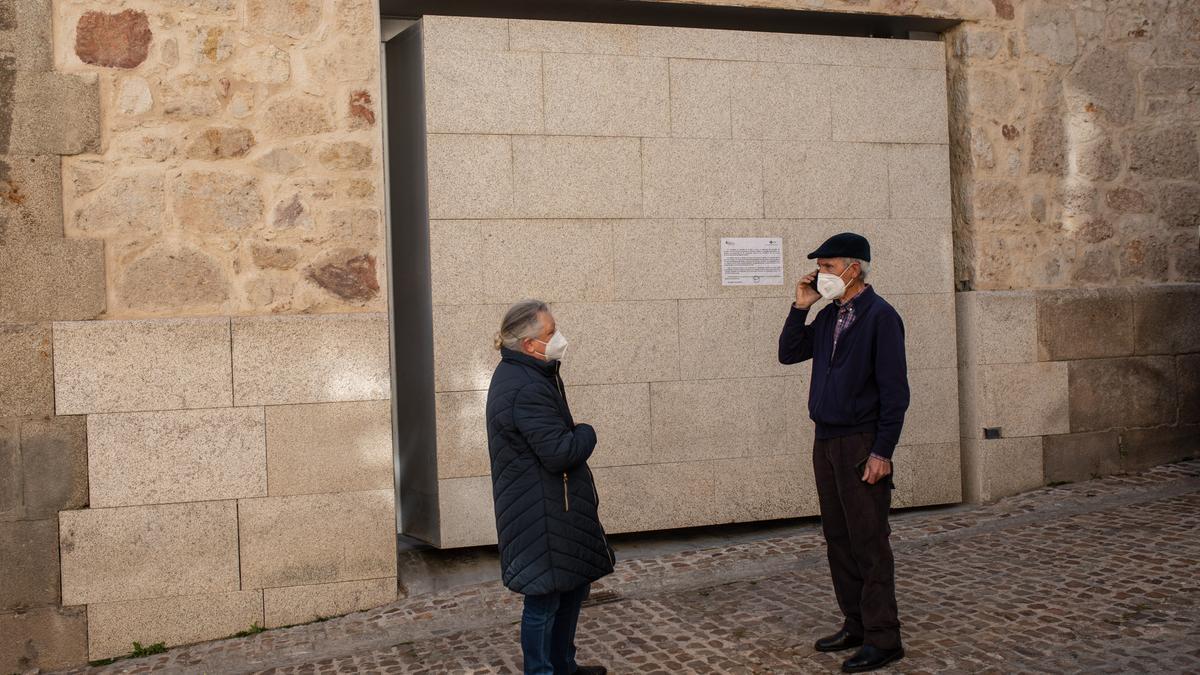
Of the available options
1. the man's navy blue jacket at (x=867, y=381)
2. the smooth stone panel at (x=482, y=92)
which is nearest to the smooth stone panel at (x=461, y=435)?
the smooth stone panel at (x=482, y=92)

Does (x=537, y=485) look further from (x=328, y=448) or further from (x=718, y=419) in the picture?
(x=718, y=419)

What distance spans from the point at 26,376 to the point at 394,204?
235cm

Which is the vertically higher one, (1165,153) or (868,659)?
(1165,153)

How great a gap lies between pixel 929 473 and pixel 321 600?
392 cm

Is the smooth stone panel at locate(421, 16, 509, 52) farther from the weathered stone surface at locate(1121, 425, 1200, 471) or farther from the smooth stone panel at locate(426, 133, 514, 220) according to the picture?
the weathered stone surface at locate(1121, 425, 1200, 471)

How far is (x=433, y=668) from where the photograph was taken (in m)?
4.36

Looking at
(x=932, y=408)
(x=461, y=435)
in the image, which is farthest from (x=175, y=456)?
(x=932, y=408)

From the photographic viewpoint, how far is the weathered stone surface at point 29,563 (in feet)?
15.6

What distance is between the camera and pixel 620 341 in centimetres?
595

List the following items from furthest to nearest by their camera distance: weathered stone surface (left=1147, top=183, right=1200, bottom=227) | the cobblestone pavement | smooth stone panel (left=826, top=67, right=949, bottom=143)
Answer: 1. weathered stone surface (left=1147, top=183, right=1200, bottom=227)
2. smooth stone panel (left=826, top=67, right=949, bottom=143)
3. the cobblestone pavement

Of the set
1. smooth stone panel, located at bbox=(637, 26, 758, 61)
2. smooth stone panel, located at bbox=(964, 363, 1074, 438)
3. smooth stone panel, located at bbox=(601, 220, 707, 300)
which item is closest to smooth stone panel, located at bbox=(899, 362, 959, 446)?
smooth stone panel, located at bbox=(964, 363, 1074, 438)

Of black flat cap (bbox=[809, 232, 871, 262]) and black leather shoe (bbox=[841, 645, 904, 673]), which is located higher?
Result: black flat cap (bbox=[809, 232, 871, 262])

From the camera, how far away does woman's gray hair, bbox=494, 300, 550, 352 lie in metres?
3.74

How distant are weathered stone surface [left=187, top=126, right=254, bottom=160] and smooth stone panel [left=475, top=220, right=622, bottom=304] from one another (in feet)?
4.44
